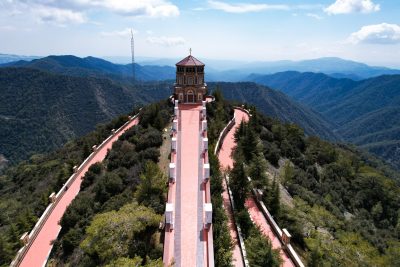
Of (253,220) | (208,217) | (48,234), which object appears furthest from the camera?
(48,234)

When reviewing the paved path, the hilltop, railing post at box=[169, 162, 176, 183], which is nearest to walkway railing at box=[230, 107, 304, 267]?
the hilltop

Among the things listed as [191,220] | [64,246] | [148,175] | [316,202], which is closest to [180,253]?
[191,220]

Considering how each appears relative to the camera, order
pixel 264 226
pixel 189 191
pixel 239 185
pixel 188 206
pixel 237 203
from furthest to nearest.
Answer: pixel 239 185 → pixel 237 203 → pixel 264 226 → pixel 189 191 → pixel 188 206

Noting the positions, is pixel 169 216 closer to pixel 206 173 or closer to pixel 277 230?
pixel 206 173

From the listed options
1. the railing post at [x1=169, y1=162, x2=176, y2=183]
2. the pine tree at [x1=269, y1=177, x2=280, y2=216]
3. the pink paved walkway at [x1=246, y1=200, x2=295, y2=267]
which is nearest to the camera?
the pink paved walkway at [x1=246, y1=200, x2=295, y2=267]

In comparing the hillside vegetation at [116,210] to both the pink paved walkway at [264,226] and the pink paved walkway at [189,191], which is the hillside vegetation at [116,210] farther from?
the pink paved walkway at [264,226]

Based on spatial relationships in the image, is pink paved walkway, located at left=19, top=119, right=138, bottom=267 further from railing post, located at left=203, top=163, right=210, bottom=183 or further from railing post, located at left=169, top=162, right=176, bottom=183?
railing post, located at left=203, top=163, right=210, bottom=183

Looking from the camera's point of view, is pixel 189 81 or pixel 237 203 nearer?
pixel 237 203

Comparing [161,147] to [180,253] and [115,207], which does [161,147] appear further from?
[180,253]

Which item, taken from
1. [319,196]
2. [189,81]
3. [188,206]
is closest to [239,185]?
[188,206]

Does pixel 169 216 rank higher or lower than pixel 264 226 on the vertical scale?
higher

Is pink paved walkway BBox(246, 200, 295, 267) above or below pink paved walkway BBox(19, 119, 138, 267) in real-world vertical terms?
above
